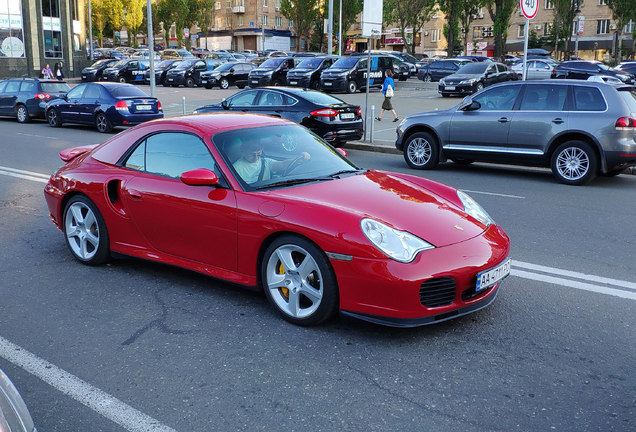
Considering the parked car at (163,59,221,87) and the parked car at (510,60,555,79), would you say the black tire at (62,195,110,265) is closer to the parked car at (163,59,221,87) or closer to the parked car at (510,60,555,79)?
the parked car at (510,60,555,79)

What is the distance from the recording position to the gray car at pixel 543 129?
10.2m

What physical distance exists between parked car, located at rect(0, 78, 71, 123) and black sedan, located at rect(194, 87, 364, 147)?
32.5 ft

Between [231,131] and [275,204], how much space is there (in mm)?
974

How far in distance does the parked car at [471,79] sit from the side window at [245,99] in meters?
16.9

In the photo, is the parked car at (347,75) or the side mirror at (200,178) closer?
the side mirror at (200,178)

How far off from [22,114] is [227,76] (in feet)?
57.9

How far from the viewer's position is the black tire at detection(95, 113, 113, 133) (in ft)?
62.3

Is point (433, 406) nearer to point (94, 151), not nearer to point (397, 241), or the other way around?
point (397, 241)

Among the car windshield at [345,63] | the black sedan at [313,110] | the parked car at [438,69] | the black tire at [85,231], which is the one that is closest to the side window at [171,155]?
the black tire at [85,231]

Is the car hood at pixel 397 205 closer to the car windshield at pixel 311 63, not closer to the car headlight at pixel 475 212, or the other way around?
the car headlight at pixel 475 212

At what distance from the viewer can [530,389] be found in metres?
3.49

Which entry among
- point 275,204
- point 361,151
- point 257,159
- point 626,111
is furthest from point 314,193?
point 361,151

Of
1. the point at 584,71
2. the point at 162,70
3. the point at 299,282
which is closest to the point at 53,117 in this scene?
the point at 299,282

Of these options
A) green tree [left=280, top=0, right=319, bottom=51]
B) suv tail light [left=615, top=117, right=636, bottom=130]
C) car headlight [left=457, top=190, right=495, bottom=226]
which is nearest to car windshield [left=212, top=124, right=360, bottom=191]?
car headlight [left=457, top=190, right=495, bottom=226]
